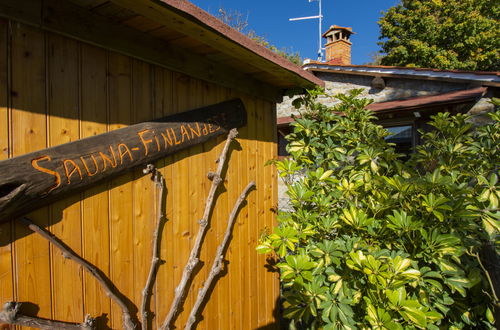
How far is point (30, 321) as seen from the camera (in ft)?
4.12

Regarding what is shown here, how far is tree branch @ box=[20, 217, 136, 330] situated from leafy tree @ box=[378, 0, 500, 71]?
49.7ft

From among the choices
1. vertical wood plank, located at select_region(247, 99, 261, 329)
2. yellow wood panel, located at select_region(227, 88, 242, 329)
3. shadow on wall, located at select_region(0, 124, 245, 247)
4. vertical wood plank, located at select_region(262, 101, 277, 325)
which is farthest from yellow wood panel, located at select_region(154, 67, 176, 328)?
vertical wood plank, located at select_region(262, 101, 277, 325)

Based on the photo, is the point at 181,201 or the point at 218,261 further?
the point at 218,261

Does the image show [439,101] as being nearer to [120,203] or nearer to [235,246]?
[235,246]

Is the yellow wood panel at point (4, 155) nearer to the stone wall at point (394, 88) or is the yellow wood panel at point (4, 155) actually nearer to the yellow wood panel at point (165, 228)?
the yellow wood panel at point (165, 228)

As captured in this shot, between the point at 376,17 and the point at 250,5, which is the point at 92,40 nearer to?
the point at 250,5

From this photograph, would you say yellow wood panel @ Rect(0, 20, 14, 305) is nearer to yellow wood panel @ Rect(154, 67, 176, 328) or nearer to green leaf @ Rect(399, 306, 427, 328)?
yellow wood panel @ Rect(154, 67, 176, 328)

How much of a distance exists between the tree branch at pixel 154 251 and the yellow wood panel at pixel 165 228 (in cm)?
4

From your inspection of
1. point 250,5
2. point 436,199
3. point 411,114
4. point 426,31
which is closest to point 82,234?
point 436,199

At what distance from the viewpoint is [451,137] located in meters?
2.43

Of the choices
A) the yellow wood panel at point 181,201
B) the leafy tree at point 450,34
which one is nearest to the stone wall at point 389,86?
the yellow wood panel at point 181,201

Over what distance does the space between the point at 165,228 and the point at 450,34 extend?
1605 cm

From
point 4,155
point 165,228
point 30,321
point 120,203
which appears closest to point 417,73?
point 165,228

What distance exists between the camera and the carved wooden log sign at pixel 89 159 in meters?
1.17
